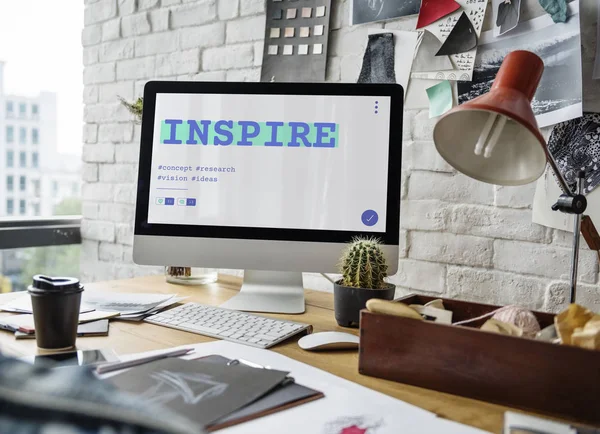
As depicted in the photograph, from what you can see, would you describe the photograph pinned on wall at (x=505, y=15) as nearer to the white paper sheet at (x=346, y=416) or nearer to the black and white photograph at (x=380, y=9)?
the black and white photograph at (x=380, y=9)

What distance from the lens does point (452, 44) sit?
1317mm

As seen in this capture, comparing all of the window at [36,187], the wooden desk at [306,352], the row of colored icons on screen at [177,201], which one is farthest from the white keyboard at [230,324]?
the window at [36,187]

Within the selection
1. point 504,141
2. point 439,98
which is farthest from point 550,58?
point 504,141

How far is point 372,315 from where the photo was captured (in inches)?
→ 32.9

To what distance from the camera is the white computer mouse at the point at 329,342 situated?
959 millimetres

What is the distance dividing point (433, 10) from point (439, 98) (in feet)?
0.70

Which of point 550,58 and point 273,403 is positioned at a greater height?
point 550,58

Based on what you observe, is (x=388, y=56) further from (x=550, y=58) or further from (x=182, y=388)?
(x=182, y=388)

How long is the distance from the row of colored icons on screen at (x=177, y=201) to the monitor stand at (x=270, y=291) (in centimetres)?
23

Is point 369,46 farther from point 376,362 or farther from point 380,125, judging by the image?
point 376,362

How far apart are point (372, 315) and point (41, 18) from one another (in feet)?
6.97

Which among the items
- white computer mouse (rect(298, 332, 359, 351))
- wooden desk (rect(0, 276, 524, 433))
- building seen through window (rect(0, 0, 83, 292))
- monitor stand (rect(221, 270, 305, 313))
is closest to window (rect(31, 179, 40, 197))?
building seen through window (rect(0, 0, 83, 292))

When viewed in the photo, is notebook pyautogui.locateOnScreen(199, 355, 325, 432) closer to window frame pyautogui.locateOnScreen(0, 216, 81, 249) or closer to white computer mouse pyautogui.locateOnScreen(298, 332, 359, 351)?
white computer mouse pyautogui.locateOnScreen(298, 332, 359, 351)

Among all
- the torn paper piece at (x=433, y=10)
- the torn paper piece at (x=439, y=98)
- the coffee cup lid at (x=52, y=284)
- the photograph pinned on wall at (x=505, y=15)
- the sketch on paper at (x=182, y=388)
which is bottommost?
the sketch on paper at (x=182, y=388)
